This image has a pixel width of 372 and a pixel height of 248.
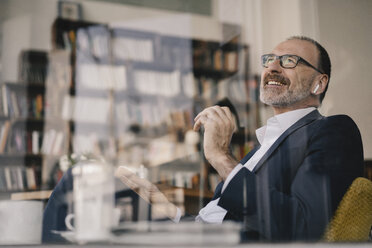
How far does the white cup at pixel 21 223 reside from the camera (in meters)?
1.27

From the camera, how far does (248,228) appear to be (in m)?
1.18

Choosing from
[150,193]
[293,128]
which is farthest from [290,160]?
[150,193]

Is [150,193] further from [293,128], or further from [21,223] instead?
[293,128]

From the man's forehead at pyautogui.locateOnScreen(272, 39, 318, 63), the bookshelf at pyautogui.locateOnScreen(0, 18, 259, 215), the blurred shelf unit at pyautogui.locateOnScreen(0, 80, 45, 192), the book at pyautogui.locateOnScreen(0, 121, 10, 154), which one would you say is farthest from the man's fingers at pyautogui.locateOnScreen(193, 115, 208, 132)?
the book at pyautogui.locateOnScreen(0, 121, 10, 154)

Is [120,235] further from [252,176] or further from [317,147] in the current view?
[317,147]

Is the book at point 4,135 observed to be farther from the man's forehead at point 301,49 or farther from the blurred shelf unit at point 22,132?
the man's forehead at point 301,49

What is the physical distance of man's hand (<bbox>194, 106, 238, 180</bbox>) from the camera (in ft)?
4.01

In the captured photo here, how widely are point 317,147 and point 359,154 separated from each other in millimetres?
150

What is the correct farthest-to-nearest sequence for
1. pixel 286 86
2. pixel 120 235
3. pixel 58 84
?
pixel 58 84 < pixel 286 86 < pixel 120 235

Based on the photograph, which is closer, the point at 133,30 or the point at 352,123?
the point at 352,123

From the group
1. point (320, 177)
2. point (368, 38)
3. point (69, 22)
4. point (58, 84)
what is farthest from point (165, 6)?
point (320, 177)

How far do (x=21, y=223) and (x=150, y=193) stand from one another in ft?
1.48

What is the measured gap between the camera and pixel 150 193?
1.52m

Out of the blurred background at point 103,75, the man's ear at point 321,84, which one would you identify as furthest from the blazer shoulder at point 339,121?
the blurred background at point 103,75
